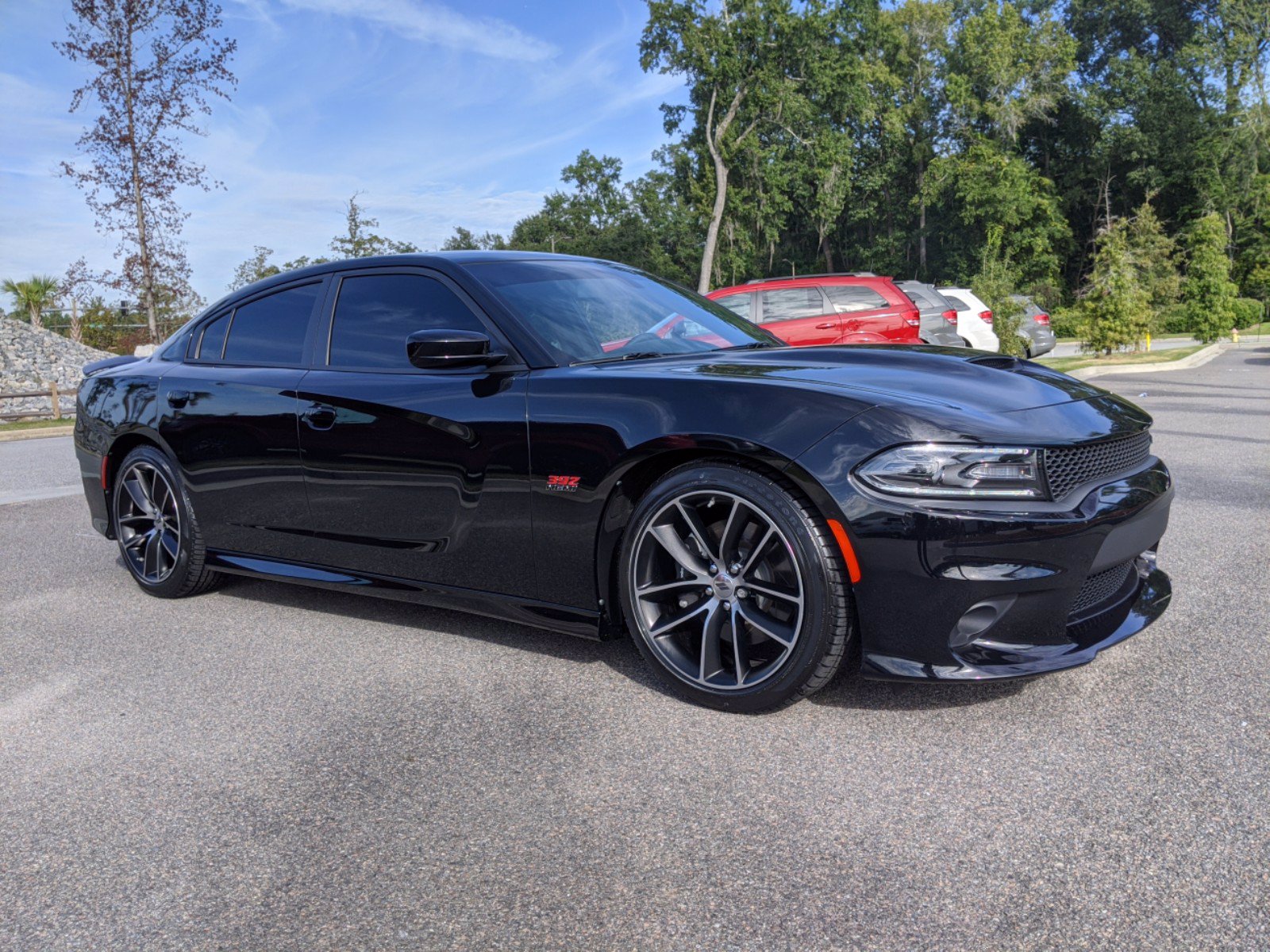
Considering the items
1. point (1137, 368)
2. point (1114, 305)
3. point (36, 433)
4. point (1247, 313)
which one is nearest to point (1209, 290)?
point (1247, 313)

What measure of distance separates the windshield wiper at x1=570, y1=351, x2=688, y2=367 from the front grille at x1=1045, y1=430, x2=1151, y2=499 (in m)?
1.45

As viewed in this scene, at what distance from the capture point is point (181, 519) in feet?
15.2

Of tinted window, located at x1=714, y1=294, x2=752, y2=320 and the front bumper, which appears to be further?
tinted window, located at x1=714, y1=294, x2=752, y2=320

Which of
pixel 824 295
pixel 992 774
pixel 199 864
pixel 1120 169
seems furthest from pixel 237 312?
pixel 1120 169

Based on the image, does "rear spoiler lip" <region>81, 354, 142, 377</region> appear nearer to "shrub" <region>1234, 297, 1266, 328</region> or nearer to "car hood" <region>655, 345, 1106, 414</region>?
"car hood" <region>655, 345, 1106, 414</region>

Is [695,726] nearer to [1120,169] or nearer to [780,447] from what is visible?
[780,447]

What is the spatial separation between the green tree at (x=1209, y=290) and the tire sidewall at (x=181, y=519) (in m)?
31.2

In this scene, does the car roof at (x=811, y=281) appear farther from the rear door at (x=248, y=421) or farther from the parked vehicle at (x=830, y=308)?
the rear door at (x=248, y=421)

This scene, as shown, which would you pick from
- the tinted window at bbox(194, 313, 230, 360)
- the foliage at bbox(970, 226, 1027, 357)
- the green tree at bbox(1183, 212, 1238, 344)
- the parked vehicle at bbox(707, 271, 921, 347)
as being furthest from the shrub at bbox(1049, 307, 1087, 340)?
the tinted window at bbox(194, 313, 230, 360)

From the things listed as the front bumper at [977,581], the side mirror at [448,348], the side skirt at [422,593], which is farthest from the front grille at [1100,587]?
the side mirror at [448,348]

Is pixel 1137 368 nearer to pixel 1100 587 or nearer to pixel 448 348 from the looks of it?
pixel 1100 587

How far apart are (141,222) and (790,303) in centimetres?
1654

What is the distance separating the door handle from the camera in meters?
3.90

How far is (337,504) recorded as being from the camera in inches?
154
